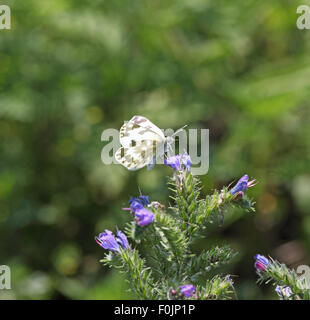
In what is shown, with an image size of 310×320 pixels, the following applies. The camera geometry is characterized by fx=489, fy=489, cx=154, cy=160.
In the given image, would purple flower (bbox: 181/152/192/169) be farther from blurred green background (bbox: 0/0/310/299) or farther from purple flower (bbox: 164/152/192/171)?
blurred green background (bbox: 0/0/310/299)

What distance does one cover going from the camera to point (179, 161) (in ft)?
8.20

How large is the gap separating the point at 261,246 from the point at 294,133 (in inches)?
55.9

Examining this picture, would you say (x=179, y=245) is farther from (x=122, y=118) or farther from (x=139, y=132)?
(x=122, y=118)

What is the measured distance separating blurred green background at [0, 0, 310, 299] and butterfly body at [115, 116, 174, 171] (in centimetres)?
260

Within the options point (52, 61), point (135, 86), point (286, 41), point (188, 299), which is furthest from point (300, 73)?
point (188, 299)

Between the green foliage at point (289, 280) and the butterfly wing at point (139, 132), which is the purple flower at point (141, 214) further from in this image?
the green foliage at point (289, 280)

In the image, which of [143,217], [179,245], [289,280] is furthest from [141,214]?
[289,280]

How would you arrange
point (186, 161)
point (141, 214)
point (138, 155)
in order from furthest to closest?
point (138, 155) < point (186, 161) < point (141, 214)

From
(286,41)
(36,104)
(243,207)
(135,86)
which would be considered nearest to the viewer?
(243,207)

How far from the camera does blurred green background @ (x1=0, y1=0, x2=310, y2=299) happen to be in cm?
530

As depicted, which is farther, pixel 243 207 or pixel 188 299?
pixel 243 207

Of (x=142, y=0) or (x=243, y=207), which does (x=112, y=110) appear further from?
(x=243, y=207)

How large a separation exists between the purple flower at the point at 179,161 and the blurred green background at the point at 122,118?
267cm

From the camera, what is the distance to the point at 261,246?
5680 millimetres
